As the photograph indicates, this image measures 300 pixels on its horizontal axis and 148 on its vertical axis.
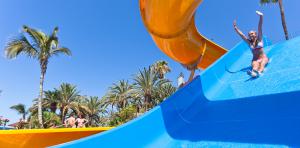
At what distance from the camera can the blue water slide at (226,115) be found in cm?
333

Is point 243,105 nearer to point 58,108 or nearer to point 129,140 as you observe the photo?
point 129,140

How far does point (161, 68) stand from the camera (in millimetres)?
40156

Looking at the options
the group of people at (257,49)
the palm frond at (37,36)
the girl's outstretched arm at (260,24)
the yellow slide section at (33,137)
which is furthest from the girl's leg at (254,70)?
the palm frond at (37,36)

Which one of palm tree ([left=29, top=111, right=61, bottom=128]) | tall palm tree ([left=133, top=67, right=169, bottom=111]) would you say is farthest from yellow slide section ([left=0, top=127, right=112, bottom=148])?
tall palm tree ([left=133, top=67, right=169, bottom=111])

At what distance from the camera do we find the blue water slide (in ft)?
10.9

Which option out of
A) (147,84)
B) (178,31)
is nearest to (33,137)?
(178,31)

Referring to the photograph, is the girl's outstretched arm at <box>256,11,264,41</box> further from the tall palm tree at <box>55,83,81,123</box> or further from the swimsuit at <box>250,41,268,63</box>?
the tall palm tree at <box>55,83,81,123</box>

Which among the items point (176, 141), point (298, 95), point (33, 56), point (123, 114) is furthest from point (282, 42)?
point (123, 114)

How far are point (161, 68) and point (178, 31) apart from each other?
34.7 m

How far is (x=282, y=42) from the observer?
20.0ft

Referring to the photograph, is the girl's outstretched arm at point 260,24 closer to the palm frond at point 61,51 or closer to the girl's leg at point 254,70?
the girl's leg at point 254,70

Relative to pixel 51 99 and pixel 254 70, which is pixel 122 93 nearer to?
pixel 51 99

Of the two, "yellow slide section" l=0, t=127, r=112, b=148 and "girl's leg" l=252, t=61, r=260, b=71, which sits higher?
"girl's leg" l=252, t=61, r=260, b=71

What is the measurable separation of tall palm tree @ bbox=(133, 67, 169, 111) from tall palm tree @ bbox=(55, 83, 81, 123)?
7.43 metres
